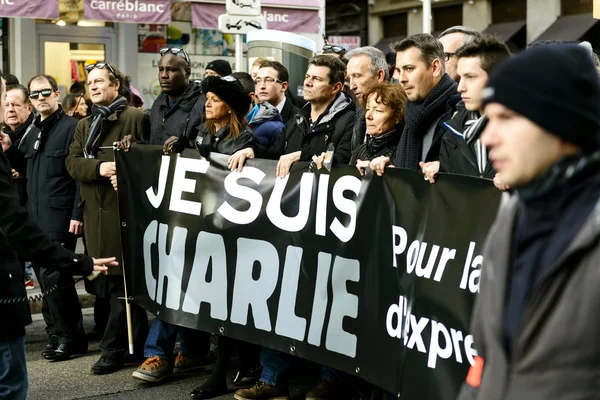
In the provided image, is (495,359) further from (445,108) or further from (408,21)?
(408,21)

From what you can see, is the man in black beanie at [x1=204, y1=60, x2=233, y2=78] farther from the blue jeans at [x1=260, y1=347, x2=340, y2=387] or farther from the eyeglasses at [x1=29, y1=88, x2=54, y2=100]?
the blue jeans at [x1=260, y1=347, x2=340, y2=387]

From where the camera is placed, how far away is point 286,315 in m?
5.57

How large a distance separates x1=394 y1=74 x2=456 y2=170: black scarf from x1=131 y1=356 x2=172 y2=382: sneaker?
2343 mm

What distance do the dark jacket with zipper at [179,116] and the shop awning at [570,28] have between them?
13.7 meters

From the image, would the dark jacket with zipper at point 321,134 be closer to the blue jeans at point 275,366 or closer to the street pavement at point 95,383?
the blue jeans at point 275,366

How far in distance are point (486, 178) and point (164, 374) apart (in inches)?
122

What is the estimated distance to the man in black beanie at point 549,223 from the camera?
6.33 feet

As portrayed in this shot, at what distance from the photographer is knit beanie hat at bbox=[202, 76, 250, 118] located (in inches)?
244

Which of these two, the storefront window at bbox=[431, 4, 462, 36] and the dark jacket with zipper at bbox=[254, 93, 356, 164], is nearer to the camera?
the dark jacket with zipper at bbox=[254, 93, 356, 164]

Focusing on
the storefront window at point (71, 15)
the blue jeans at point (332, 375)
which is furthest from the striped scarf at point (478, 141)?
the storefront window at point (71, 15)

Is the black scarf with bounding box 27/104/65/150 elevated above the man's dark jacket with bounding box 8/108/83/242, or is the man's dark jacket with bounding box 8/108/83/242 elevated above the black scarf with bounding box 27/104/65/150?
the black scarf with bounding box 27/104/65/150

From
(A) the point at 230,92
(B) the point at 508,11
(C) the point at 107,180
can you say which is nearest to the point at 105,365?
(C) the point at 107,180

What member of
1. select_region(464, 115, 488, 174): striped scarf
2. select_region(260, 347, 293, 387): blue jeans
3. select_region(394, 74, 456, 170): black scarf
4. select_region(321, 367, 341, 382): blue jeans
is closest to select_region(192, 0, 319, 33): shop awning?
select_region(260, 347, 293, 387): blue jeans

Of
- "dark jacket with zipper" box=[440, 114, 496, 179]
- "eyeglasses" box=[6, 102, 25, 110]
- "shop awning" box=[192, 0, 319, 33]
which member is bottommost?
"dark jacket with zipper" box=[440, 114, 496, 179]
